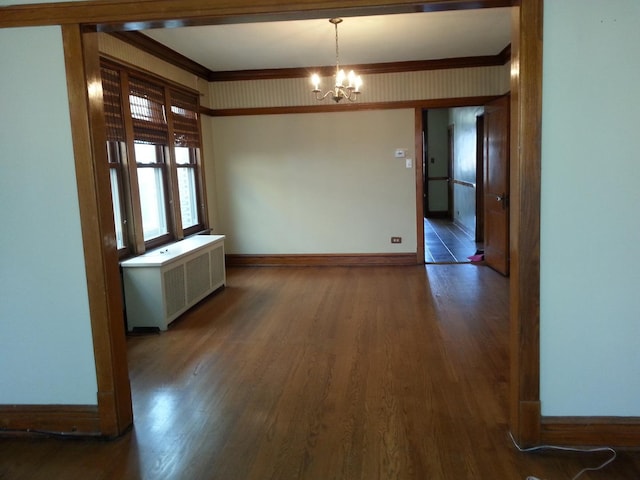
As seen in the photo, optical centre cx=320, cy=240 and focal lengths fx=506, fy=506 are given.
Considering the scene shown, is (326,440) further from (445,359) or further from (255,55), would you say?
(255,55)

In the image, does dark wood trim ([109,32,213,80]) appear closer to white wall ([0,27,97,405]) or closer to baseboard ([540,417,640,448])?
white wall ([0,27,97,405])

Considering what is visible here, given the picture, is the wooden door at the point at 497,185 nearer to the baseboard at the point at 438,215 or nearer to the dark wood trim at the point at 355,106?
the dark wood trim at the point at 355,106

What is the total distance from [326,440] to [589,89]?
81.8 inches

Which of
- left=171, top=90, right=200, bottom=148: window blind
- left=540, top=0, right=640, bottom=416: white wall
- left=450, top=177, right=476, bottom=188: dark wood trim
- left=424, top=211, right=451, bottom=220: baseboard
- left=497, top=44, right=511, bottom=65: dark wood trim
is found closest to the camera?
left=540, top=0, right=640, bottom=416: white wall

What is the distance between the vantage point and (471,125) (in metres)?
8.84

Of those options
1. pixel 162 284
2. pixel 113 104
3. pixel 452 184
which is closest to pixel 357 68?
pixel 113 104

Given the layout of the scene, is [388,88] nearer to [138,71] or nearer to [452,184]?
[138,71]

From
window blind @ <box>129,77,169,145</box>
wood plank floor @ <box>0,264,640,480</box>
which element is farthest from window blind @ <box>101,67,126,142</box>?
wood plank floor @ <box>0,264,640,480</box>

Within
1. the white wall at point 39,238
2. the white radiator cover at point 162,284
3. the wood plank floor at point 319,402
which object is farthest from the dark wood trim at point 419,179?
the white wall at point 39,238

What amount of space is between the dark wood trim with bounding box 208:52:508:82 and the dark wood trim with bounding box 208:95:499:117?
0.39m

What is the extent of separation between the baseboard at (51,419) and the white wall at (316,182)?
458 cm

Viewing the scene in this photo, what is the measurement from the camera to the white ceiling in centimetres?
461

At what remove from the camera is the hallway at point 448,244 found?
7266 millimetres

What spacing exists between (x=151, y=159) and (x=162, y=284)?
161 cm
